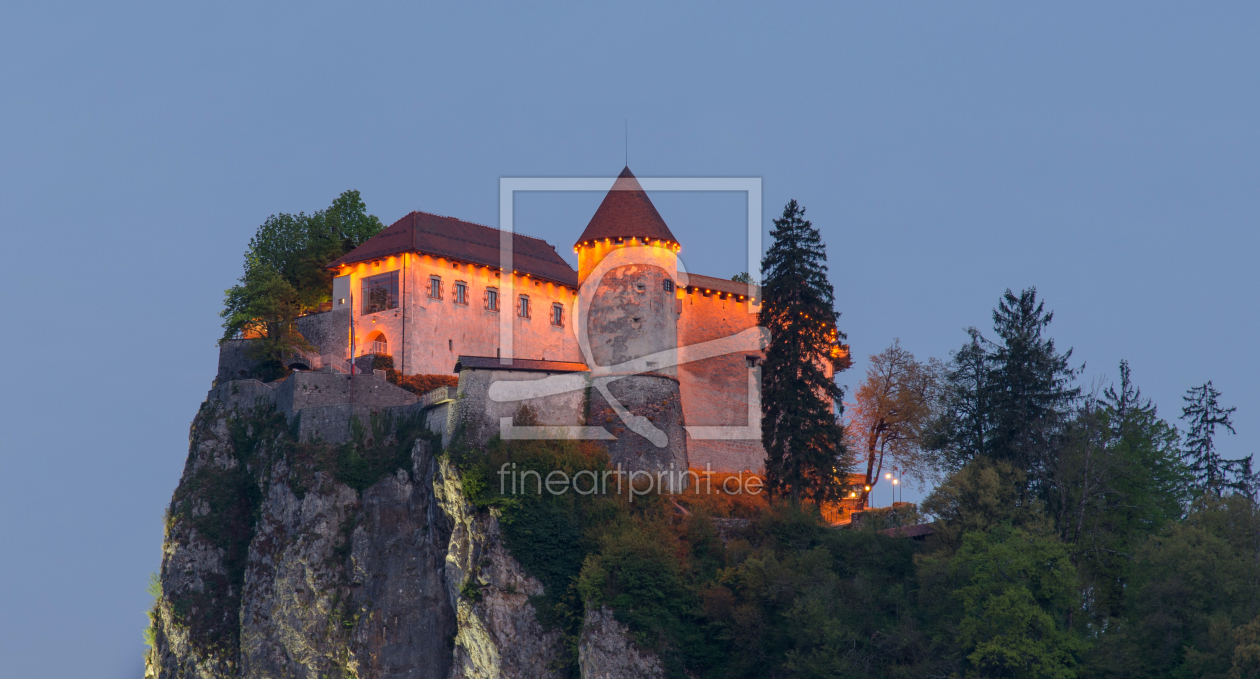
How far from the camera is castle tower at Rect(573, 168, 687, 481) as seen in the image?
54812 millimetres

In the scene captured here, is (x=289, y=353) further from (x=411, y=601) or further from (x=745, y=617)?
(x=745, y=617)

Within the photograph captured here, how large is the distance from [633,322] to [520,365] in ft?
18.1

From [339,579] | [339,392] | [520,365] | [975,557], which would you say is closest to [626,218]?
[520,365]

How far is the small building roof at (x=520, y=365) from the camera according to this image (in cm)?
5338

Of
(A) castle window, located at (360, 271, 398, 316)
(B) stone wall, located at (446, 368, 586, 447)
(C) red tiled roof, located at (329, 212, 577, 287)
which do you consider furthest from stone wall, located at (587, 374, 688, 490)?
(A) castle window, located at (360, 271, 398, 316)

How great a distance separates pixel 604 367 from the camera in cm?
5647

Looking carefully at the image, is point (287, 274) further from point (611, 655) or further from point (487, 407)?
point (611, 655)

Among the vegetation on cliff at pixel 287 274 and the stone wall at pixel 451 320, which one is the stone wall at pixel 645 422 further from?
the vegetation on cliff at pixel 287 274

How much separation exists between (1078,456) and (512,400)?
2117cm

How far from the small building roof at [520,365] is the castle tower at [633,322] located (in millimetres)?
1334

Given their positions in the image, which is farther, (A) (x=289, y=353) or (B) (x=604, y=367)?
(A) (x=289, y=353)

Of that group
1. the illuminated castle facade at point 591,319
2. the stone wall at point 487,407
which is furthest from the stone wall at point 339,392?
the stone wall at point 487,407

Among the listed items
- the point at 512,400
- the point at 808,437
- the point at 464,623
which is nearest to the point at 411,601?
the point at 464,623

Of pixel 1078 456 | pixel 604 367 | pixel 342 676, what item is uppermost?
pixel 604 367
